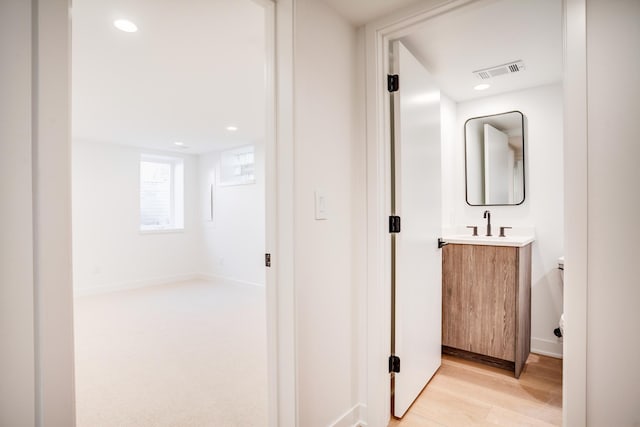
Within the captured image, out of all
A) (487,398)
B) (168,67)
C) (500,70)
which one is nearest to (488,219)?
(500,70)

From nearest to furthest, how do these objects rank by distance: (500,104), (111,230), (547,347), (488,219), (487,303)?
(487,303), (547,347), (488,219), (500,104), (111,230)

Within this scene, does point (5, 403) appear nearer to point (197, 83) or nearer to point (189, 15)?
point (189, 15)

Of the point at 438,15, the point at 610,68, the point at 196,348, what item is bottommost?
the point at 196,348

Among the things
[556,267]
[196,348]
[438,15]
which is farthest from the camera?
[196,348]

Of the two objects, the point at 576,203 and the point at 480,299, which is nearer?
the point at 576,203

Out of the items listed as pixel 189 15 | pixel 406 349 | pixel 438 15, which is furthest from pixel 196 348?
pixel 438 15

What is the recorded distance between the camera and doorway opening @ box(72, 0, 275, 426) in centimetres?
198

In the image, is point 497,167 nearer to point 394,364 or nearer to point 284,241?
point 394,364

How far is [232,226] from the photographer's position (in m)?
5.67

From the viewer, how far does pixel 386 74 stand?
1.82 m

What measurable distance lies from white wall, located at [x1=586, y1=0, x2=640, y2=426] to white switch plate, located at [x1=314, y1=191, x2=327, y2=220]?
1065mm

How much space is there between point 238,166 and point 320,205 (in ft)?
14.3

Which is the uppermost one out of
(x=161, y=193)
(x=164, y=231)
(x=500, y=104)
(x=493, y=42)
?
(x=493, y=42)

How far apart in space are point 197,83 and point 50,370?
2613 mm
